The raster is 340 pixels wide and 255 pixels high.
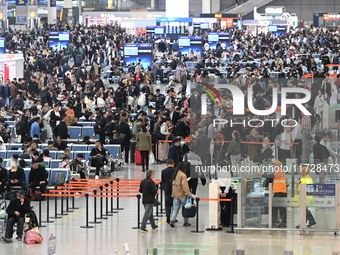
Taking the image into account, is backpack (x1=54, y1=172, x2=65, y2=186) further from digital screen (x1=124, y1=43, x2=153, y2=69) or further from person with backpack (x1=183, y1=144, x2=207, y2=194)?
digital screen (x1=124, y1=43, x2=153, y2=69)

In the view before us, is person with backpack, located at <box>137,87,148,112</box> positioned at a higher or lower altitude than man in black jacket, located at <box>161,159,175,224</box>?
higher

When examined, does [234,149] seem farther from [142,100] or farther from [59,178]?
[142,100]

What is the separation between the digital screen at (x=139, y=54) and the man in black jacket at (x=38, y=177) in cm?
2562

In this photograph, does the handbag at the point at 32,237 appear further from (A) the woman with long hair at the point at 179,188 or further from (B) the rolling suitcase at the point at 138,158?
(B) the rolling suitcase at the point at 138,158

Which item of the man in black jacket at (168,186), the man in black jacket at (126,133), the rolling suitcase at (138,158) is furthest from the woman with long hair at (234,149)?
the man in black jacket at (126,133)

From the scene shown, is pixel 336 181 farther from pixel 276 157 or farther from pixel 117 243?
pixel 117 243

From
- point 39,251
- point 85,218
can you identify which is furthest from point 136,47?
point 39,251

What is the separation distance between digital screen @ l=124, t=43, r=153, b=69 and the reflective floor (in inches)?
1064

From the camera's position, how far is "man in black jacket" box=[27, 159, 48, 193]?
1988cm

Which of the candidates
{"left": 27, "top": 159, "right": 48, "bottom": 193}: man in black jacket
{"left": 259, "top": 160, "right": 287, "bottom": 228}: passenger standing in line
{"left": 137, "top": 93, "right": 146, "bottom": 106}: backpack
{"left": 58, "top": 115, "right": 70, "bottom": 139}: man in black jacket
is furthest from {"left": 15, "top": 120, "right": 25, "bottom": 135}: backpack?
{"left": 259, "top": 160, "right": 287, "bottom": 228}: passenger standing in line

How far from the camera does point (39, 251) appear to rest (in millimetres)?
15805

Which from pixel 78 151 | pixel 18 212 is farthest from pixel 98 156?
pixel 18 212

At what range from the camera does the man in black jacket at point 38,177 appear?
782 inches

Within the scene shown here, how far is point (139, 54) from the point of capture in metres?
45.5
